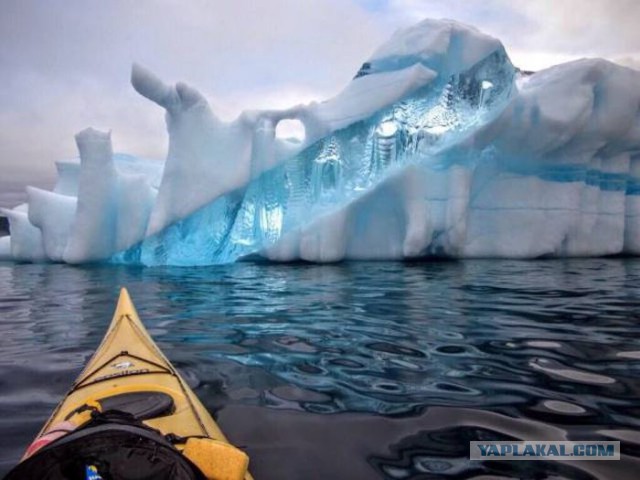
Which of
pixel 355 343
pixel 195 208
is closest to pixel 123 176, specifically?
pixel 195 208

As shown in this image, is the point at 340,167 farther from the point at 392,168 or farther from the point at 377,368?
the point at 377,368

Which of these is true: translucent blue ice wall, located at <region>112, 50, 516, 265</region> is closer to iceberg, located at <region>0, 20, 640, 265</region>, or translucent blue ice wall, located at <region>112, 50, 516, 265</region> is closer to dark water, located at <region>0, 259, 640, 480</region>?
iceberg, located at <region>0, 20, 640, 265</region>

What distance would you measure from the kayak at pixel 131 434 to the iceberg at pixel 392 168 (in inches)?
353

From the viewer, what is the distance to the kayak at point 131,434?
138 cm

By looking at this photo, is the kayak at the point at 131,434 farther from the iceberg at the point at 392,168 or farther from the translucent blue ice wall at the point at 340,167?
the translucent blue ice wall at the point at 340,167

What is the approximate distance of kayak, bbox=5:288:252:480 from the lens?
4.54ft

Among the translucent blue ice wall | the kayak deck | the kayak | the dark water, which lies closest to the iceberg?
the translucent blue ice wall

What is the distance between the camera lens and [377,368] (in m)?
3.52

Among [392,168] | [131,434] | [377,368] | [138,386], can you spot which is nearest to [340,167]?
[392,168]

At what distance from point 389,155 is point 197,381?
9610 mm

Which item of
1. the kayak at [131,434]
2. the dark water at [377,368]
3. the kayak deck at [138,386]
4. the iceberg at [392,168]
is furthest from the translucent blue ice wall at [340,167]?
the kayak at [131,434]

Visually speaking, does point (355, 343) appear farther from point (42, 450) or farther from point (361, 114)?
point (361, 114)

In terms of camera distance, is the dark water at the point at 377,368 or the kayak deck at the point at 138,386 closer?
the kayak deck at the point at 138,386

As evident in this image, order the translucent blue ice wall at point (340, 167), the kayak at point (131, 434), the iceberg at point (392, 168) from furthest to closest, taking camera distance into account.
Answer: the translucent blue ice wall at point (340, 167), the iceberg at point (392, 168), the kayak at point (131, 434)
